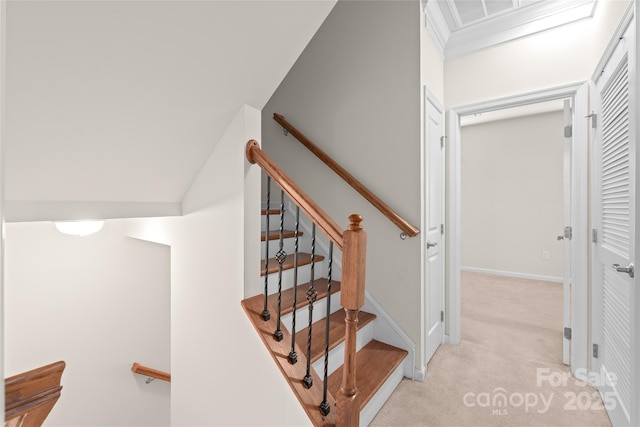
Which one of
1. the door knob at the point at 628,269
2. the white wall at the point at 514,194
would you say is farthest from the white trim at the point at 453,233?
the white wall at the point at 514,194

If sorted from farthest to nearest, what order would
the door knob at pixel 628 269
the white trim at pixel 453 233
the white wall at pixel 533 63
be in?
the white trim at pixel 453 233, the white wall at pixel 533 63, the door knob at pixel 628 269

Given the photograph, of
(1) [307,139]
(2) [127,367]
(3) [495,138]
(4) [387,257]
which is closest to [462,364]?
(4) [387,257]

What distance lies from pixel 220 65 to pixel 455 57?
2280mm

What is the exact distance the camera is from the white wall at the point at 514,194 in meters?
4.63

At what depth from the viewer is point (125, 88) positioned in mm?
1096

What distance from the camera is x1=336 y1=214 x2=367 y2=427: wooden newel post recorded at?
115cm

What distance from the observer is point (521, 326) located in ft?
9.81

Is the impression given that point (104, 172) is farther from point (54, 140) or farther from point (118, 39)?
point (118, 39)

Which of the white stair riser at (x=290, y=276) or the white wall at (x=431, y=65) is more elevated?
the white wall at (x=431, y=65)

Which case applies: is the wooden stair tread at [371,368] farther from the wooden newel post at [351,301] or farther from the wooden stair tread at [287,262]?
the wooden stair tread at [287,262]

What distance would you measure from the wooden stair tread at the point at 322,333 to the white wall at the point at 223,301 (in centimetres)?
31

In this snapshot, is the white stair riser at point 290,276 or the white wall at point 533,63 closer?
the white stair riser at point 290,276

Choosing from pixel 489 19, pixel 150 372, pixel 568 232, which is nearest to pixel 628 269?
pixel 568 232

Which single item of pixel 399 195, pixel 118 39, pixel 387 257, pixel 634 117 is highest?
pixel 118 39
